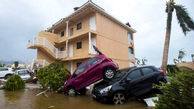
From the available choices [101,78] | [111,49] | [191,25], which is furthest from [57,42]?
[191,25]

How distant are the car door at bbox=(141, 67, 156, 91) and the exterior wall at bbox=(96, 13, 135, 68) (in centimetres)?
684

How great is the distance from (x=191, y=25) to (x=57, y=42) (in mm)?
16146

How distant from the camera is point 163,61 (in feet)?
36.2

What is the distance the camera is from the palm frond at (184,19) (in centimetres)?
1102

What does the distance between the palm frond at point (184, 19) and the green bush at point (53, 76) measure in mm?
12527

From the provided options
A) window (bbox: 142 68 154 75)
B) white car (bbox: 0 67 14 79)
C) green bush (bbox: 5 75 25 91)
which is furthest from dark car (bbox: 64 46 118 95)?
white car (bbox: 0 67 14 79)

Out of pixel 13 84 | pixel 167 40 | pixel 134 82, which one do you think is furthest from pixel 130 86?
pixel 167 40

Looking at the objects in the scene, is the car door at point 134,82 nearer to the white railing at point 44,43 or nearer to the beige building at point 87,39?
the beige building at point 87,39

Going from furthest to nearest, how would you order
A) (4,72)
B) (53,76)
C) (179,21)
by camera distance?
(4,72) → (179,21) → (53,76)

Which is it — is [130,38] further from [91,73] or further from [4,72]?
[4,72]

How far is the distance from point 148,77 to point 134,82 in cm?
75

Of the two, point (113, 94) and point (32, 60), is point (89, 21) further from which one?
point (113, 94)

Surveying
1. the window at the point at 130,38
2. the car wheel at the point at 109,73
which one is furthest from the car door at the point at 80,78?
the window at the point at 130,38

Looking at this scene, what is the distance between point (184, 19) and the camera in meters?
11.2
